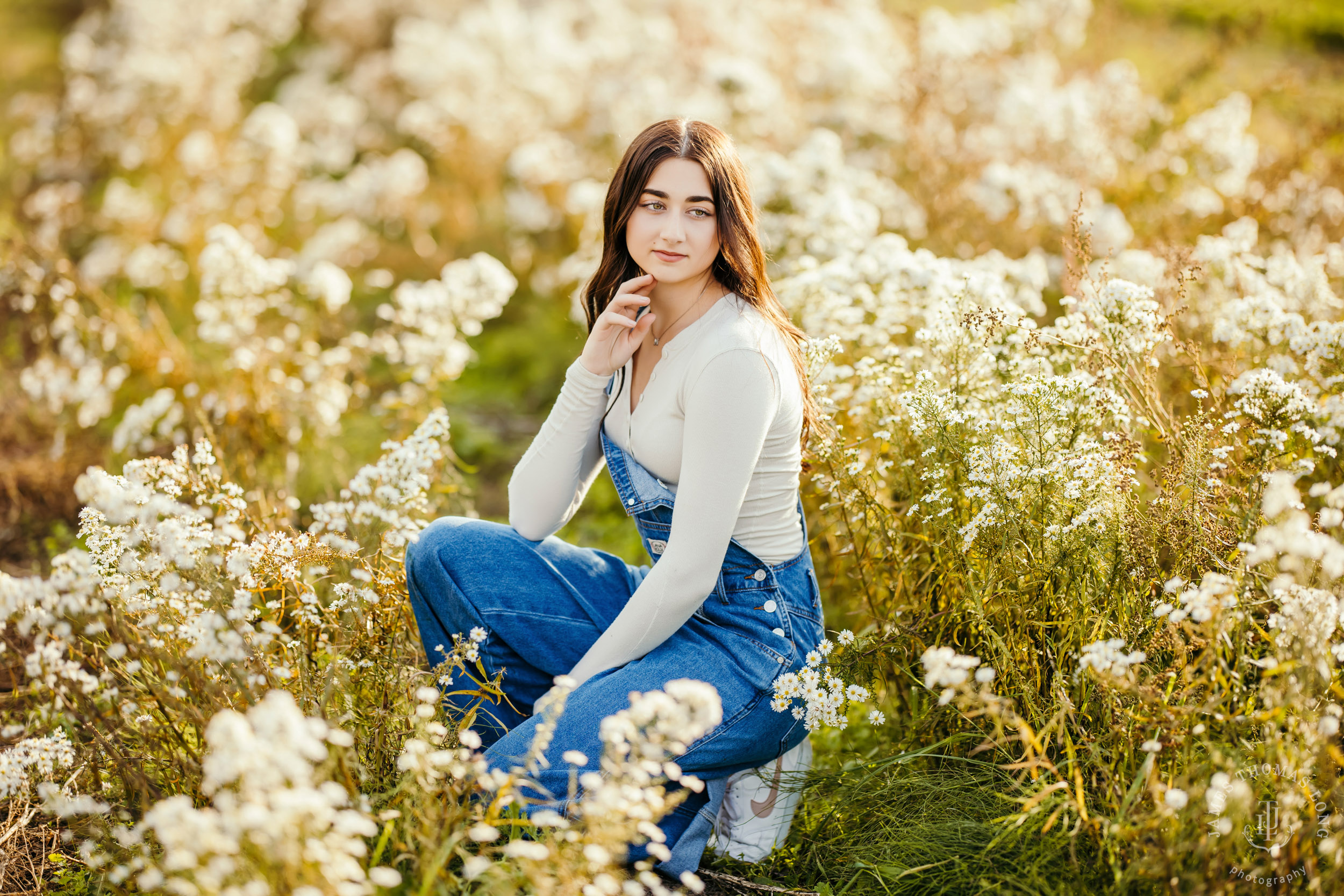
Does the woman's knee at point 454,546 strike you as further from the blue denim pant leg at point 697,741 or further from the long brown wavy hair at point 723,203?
the long brown wavy hair at point 723,203

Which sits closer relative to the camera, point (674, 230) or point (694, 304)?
point (674, 230)

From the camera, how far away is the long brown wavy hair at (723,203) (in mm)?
2381

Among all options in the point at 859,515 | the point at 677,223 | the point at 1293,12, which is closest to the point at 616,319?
the point at 677,223

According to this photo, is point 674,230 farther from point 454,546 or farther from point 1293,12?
point 1293,12

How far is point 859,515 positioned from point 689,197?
3.04 ft

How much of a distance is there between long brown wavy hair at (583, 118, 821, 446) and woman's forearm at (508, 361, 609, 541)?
43 cm

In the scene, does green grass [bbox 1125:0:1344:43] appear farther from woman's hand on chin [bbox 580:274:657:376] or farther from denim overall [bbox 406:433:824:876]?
denim overall [bbox 406:433:824:876]

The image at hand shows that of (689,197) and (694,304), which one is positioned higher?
(689,197)

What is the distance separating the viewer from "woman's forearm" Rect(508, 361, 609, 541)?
254cm

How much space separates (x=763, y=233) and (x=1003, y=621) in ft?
7.50

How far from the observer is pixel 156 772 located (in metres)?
2.20

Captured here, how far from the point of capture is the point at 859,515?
2.50 metres

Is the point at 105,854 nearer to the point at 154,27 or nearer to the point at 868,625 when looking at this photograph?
the point at 868,625

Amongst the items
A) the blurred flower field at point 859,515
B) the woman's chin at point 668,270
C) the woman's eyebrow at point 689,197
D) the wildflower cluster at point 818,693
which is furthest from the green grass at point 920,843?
the woman's eyebrow at point 689,197
